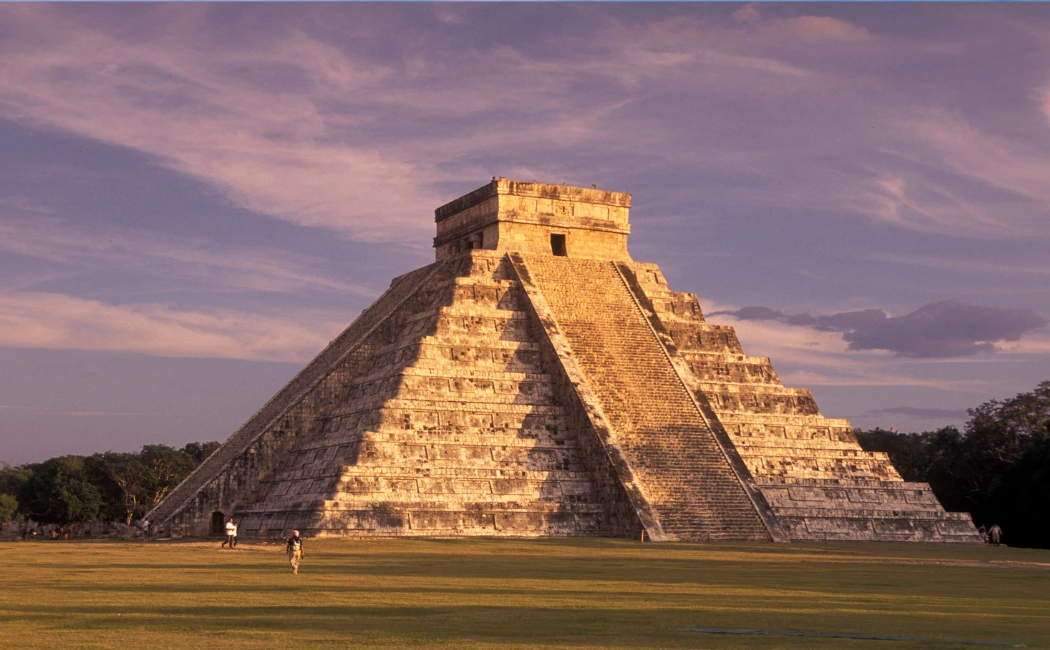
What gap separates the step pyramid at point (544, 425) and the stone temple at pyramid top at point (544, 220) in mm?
69

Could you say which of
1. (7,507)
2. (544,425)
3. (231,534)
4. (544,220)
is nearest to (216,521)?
(231,534)

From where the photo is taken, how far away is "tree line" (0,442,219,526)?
6391cm

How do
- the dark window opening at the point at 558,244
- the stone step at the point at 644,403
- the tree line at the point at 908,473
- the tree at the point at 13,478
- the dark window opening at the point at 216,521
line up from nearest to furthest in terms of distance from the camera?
the stone step at the point at 644,403 → the dark window opening at the point at 216,521 → the dark window opening at the point at 558,244 → the tree line at the point at 908,473 → the tree at the point at 13,478

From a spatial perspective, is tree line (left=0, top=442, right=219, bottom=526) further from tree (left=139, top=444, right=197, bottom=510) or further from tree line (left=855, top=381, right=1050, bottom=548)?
tree line (left=855, top=381, right=1050, bottom=548)

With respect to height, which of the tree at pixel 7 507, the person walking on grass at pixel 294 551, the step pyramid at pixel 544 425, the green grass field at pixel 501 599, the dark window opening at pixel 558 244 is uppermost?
the dark window opening at pixel 558 244

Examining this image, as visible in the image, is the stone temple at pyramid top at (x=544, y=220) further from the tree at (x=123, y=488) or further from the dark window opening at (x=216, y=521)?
the tree at (x=123, y=488)

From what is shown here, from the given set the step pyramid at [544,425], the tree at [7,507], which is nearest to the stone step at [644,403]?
the step pyramid at [544,425]

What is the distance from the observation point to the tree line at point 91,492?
210 ft

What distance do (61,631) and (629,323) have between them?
2903cm

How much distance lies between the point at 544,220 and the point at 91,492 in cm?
3148

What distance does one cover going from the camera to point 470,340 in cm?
3847

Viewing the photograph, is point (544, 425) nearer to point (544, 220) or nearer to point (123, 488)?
point (544, 220)

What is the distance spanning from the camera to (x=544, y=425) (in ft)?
122

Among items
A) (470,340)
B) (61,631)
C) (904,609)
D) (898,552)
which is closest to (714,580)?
(904,609)
